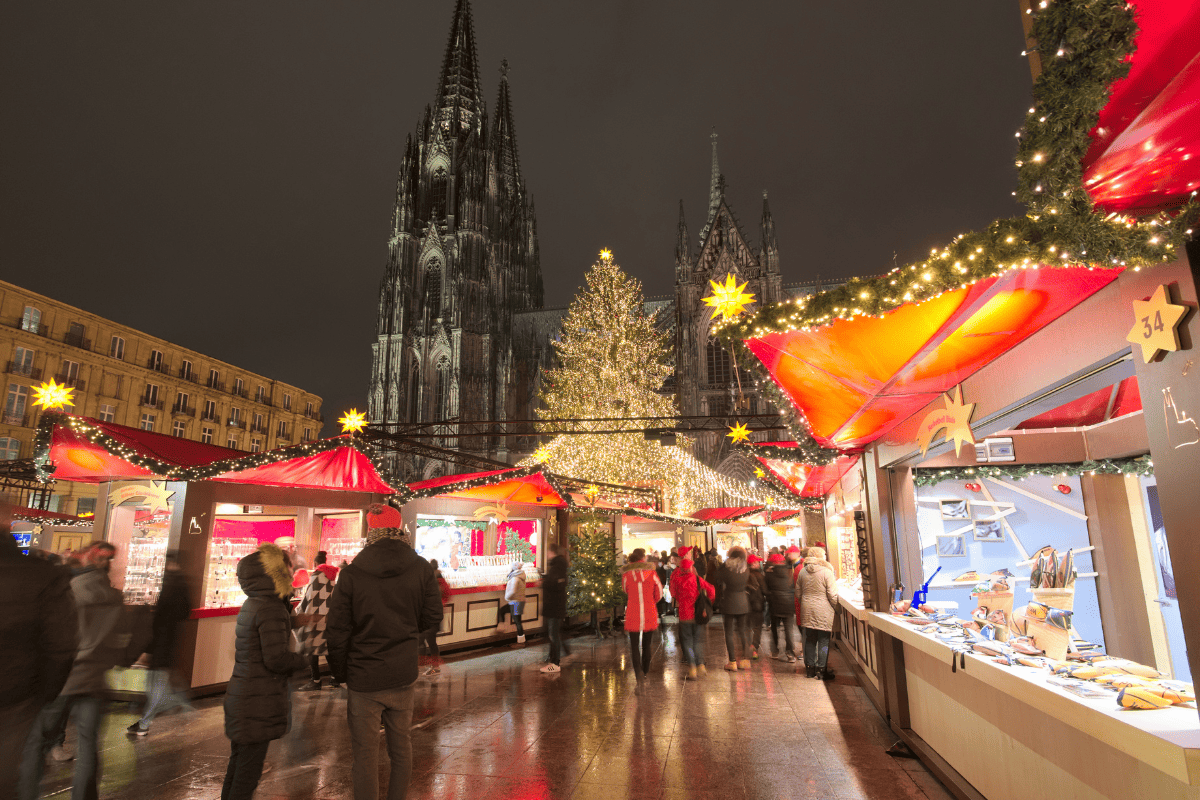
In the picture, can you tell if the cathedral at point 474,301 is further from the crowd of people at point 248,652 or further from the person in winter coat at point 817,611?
the crowd of people at point 248,652

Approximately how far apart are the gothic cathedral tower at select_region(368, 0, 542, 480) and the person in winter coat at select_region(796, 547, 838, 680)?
26.8 meters

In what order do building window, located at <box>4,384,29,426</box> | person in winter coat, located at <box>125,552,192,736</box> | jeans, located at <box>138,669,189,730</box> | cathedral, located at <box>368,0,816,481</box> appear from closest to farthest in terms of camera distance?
1. person in winter coat, located at <box>125,552,192,736</box>
2. jeans, located at <box>138,669,189,730</box>
3. building window, located at <box>4,384,29,426</box>
4. cathedral, located at <box>368,0,816,481</box>

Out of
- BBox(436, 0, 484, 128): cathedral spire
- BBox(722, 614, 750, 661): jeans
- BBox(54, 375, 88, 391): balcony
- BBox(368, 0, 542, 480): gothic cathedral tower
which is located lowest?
BBox(722, 614, 750, 661): jeans

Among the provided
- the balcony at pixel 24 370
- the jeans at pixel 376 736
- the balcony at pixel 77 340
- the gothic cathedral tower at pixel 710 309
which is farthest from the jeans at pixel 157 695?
the balcony at pixel 77 340

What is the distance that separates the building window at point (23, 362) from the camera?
1009 inches

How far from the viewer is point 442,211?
126 feet

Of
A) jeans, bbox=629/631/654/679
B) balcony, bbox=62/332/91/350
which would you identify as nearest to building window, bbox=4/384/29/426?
balcony, bbox=62/332/91/350

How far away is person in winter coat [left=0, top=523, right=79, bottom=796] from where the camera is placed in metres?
1.81

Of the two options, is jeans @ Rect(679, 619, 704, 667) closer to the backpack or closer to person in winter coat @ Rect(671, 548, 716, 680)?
person in winter coat @ Rect(671, 548, 716, 680)

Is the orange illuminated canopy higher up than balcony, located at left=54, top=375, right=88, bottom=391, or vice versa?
balcony, located at left=54, top=375, right=88, bottom=391

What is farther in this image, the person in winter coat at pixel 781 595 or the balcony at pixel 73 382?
the balcony at pixel 73 382

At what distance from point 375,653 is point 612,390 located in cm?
1675

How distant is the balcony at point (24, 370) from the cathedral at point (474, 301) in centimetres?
1408

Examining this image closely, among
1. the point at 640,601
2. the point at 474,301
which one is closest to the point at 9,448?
the point at 474,301
